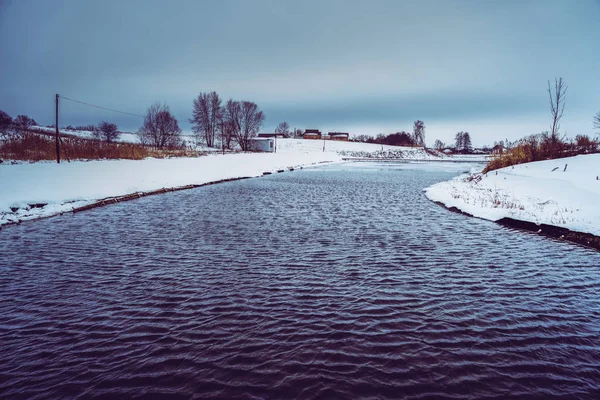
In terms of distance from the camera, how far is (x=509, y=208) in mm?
17984

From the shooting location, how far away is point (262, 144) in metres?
122

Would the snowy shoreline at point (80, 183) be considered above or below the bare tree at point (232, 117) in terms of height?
below

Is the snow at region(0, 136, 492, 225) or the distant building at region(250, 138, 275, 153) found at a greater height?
the distant building at region(250, 138, 275, 153)

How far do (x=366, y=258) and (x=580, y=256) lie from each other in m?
6.61

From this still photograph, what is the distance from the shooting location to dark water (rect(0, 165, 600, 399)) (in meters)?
4.89

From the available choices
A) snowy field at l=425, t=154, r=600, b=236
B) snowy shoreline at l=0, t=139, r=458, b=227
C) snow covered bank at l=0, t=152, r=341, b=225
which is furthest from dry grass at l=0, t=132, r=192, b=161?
snowy field at l=425, t=154, r=600, b=236

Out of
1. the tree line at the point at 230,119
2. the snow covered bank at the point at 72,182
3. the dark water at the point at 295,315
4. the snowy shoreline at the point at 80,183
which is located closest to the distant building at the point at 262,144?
the tree line at the point at 230,119

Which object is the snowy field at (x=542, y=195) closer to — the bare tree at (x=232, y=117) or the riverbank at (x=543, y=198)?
the riverbank at (x=543, y=198)

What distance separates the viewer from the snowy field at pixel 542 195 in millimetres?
15398

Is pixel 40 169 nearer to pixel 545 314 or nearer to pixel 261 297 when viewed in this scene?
pixel 261 297

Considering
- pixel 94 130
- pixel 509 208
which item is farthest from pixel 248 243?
pixel 94 130

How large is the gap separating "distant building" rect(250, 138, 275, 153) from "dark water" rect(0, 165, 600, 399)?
107 metres

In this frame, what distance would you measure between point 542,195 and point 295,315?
18557mm

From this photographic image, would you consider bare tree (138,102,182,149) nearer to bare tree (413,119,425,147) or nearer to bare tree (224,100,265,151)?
bare tree (224,100,265,151)
